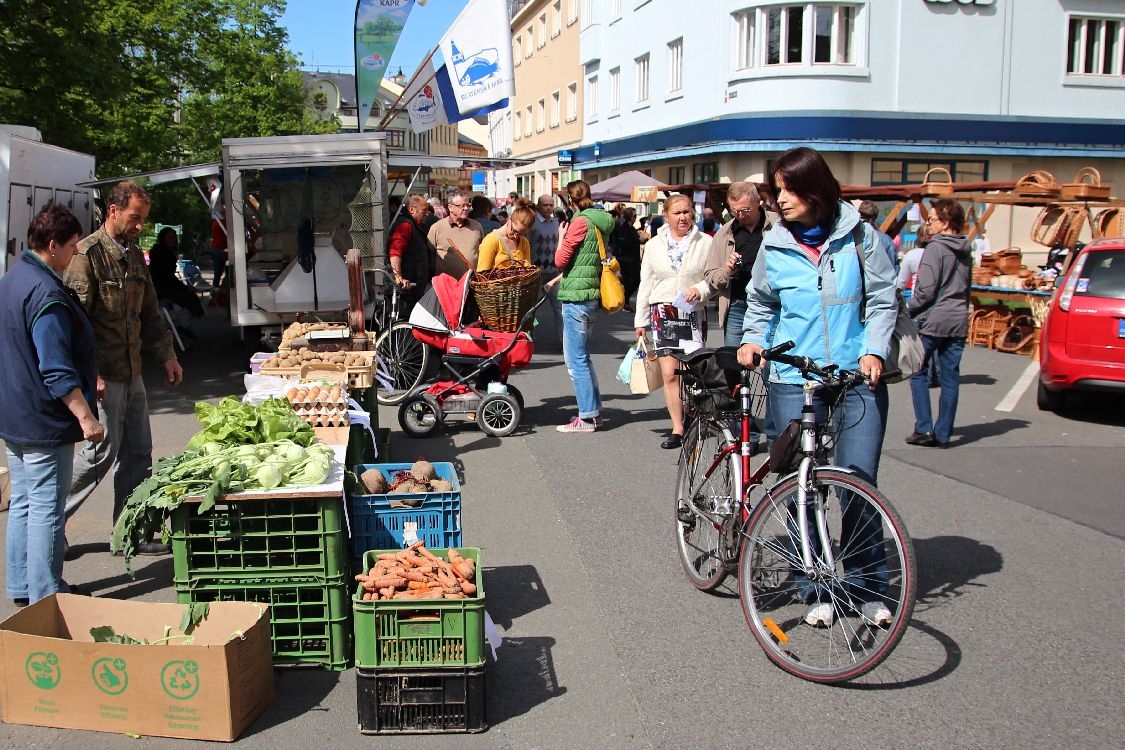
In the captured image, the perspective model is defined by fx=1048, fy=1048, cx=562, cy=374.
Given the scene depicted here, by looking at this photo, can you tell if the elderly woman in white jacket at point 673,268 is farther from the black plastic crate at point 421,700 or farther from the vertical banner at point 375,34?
the vertical banner at point 375,34

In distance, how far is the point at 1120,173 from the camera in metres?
29.9

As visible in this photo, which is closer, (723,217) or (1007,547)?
(1007,547)

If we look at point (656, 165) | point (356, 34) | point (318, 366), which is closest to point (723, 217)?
point (356, 34)

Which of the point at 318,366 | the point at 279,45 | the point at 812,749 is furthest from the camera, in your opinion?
the point at 279,45

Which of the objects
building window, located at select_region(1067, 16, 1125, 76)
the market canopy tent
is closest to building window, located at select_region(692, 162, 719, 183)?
the market canopy tent

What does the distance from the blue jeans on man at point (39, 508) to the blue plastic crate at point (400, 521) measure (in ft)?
4.57

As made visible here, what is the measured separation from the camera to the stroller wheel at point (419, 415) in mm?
9250

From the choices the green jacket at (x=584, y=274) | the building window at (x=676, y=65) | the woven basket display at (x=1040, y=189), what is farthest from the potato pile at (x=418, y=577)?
the building window at (x=676, y=65)

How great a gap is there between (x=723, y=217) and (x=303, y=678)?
63.9 ft

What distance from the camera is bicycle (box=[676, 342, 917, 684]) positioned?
424 cm

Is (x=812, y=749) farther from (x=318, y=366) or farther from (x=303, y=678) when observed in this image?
(x=318, y=366)

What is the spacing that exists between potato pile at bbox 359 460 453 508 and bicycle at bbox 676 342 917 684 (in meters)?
1.47

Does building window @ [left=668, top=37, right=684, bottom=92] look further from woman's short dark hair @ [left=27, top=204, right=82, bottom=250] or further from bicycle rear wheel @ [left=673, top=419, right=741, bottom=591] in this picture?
woman's short dark hair @ [left=27, top=204, right=82, bottom=250]

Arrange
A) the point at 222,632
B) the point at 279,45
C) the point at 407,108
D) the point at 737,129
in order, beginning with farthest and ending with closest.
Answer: the point at 279,45 → the point at 737,129 → the point at 407,108 → the point at 222,632
